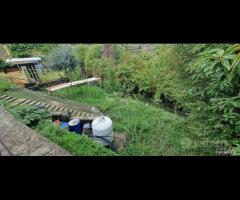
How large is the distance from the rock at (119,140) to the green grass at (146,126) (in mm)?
108

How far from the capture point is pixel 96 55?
8242 mm

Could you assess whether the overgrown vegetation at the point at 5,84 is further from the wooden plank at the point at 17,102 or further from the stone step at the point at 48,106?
the wooden plank at the point at 17,102

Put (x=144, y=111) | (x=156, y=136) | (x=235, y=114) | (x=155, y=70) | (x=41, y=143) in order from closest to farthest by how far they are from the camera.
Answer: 1. (x=235, y=114)
2. (x=41, y=143)
3. (x=156, y=136)
4. (x=144, y=111)
5. (x=155, y=70)

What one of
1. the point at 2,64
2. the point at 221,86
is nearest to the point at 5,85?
the point at 2,64

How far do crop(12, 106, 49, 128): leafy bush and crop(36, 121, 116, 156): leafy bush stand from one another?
1.39ft

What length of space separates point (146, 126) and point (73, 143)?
6.71 ft

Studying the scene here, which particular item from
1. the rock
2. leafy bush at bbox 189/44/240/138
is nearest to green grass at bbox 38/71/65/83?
the rock

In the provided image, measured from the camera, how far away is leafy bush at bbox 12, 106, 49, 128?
4402mm

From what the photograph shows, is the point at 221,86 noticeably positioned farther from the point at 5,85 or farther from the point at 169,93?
the point at 5,85

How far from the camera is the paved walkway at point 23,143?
2.99m
